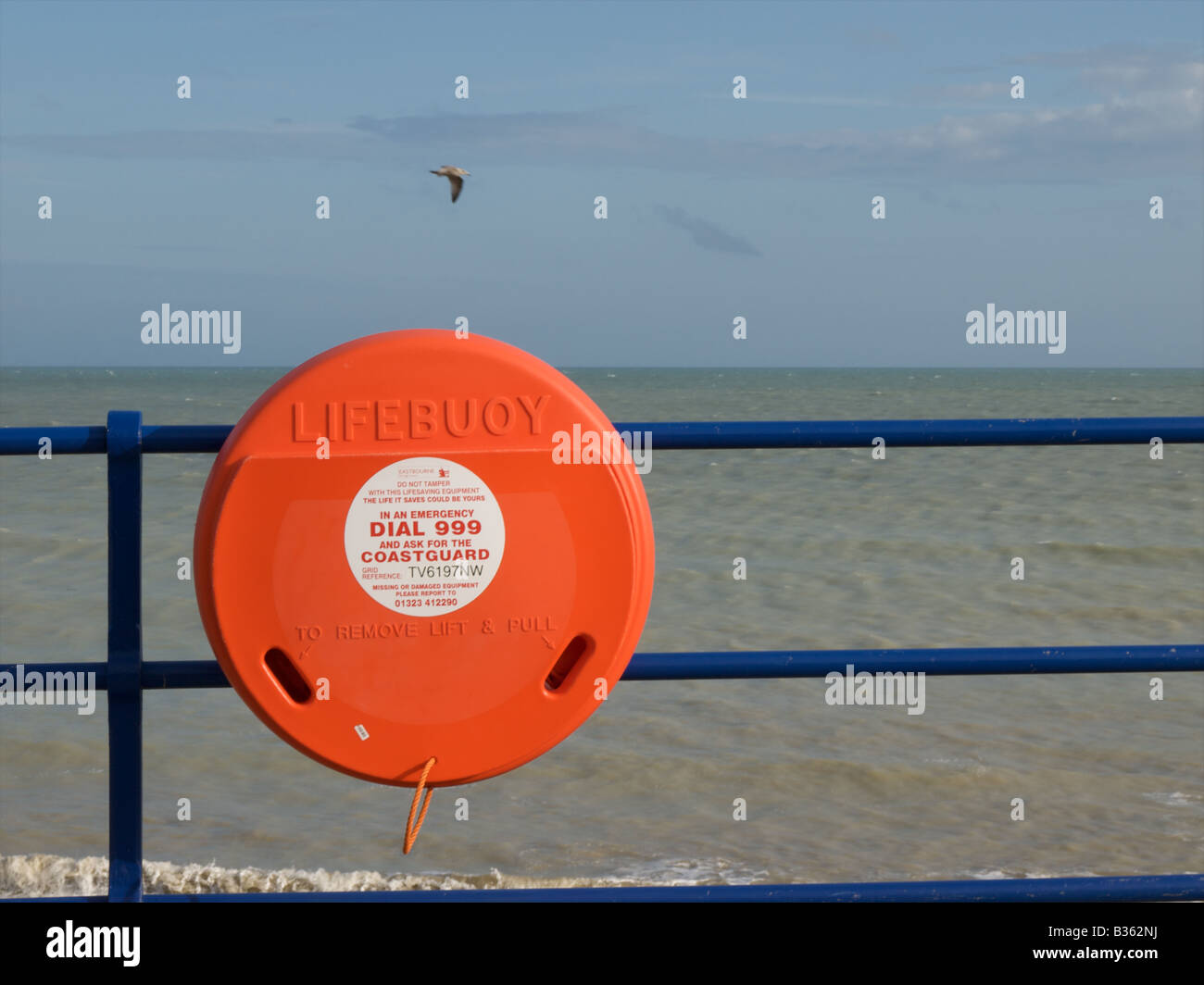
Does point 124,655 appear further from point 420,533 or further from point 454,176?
point 454,176

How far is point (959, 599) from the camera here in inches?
332

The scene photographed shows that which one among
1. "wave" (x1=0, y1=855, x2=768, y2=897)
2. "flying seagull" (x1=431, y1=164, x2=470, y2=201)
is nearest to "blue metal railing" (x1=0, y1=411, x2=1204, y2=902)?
"flying seagull" (x1=431, y1=164, x2=470, y2=201)

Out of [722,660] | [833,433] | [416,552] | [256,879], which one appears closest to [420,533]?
[416,552]

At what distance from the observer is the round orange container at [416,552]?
5.03ft

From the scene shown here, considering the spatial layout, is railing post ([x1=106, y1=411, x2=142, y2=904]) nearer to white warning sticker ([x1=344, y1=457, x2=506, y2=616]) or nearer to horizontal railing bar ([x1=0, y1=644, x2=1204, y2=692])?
horizontal railing bar ([x1=0, y1=644, x2=1204, y2=692])

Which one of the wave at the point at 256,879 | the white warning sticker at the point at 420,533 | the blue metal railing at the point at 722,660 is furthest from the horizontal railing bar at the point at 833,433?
the wave at the point at 256,879

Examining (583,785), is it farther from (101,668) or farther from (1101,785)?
(101,668)

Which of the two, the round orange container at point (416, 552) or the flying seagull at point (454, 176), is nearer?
the round orange container at point (416, 552)

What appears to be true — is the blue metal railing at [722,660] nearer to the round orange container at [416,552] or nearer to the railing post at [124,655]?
the railing post at [124,655]

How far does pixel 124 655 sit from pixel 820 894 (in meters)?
0.99

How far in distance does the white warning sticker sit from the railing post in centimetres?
33

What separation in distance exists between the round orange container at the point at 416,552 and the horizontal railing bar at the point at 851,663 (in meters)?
0.12
